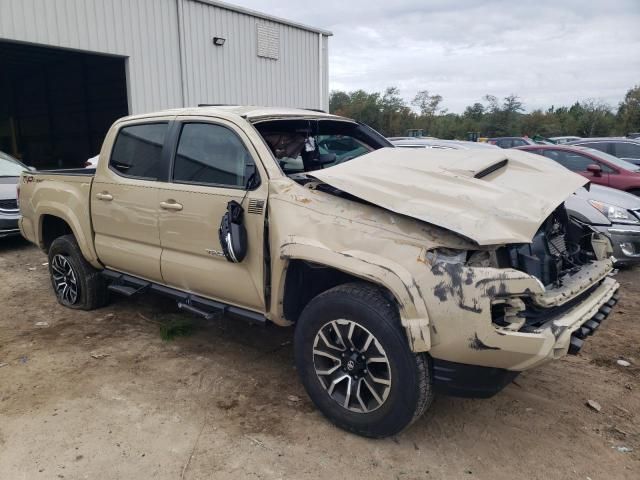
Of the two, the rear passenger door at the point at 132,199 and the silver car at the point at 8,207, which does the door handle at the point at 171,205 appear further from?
the silver car at the point at 8,207

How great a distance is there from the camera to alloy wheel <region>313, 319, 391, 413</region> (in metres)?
2.81

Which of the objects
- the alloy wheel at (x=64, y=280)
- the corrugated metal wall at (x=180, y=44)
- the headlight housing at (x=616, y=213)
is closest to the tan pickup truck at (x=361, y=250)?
the alloy wheel at (x=64, y=280)

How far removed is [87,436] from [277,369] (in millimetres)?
1377

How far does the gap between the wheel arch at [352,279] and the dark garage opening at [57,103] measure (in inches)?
588

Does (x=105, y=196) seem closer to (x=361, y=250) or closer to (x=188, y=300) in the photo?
(x=188, y=300)

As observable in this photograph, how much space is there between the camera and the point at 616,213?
6266 millimetres

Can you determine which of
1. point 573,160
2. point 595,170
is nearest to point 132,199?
point 595,170

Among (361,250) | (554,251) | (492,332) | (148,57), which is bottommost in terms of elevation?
(492,332)

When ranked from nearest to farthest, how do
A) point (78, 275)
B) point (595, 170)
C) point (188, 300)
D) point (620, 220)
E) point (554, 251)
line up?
point (554, 251) < point (188, 300) < point (78, 275) < point (620, 220) < point (595, 170)

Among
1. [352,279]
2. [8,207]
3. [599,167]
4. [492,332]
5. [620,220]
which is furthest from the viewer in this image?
[599,167]

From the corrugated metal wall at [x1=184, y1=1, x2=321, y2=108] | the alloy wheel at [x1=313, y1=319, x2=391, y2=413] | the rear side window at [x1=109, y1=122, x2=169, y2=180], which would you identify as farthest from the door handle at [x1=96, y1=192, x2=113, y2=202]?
the corrugated metal wall at [x1=184, y1=1, x2=321, y2=108]

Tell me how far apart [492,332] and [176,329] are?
9.93ft

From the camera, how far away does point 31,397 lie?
11.5ft

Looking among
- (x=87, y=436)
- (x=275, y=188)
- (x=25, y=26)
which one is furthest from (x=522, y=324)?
(x=25, y=26)
